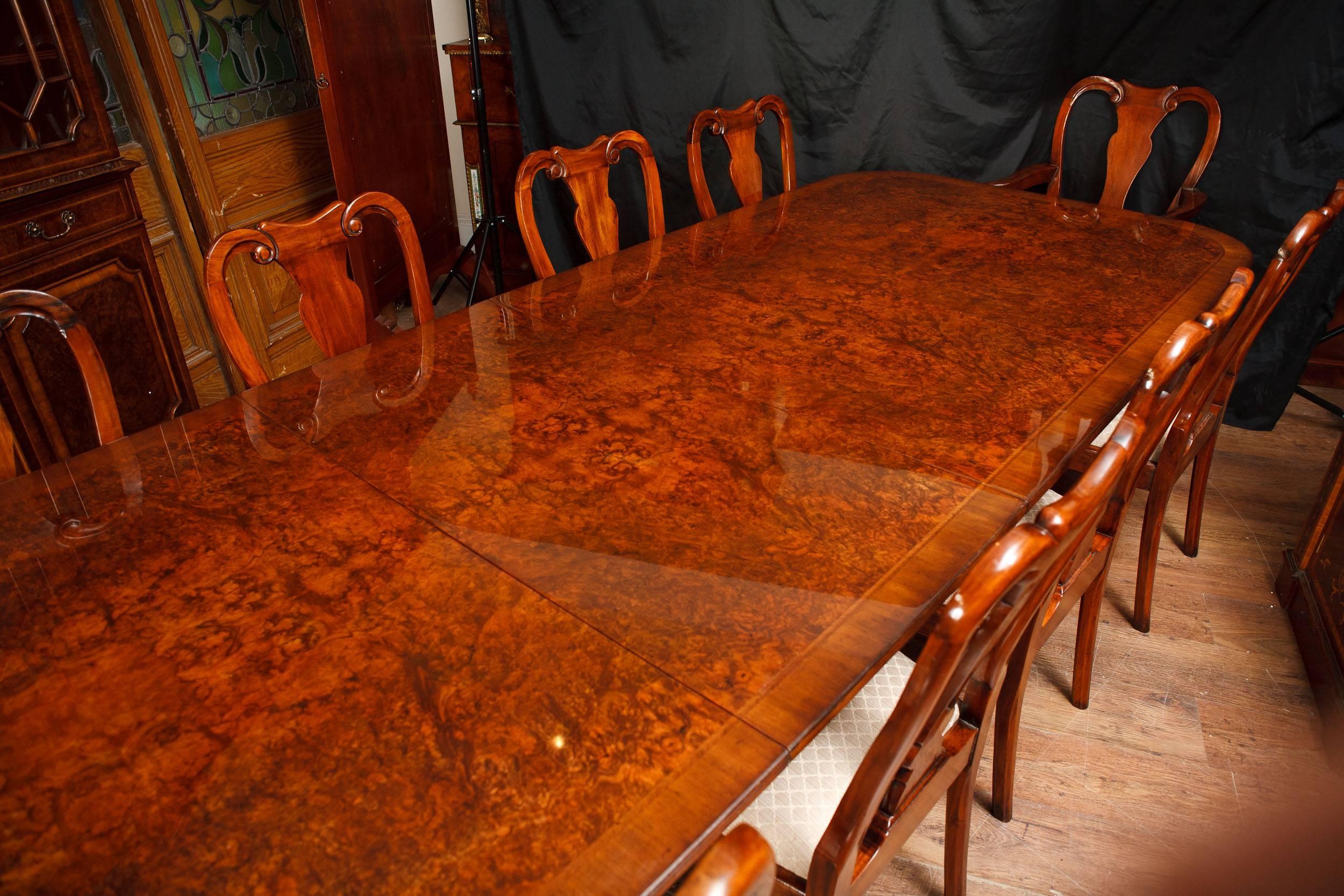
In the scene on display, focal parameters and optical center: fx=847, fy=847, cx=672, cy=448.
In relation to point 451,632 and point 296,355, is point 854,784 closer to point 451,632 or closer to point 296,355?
point 451,632

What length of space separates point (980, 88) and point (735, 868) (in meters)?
2.74

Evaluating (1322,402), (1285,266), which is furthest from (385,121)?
(1322,402)

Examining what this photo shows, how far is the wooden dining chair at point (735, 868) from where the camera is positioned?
45cm

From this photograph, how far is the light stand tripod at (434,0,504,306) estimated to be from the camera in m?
2.97

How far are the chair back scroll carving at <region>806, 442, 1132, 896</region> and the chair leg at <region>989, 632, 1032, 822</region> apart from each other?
0.21m

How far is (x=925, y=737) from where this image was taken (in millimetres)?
859

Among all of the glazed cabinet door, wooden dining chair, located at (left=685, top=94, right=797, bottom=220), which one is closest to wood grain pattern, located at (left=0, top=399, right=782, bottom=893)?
the glazed cabinet door

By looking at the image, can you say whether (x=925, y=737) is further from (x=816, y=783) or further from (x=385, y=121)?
(x=385, y=121)

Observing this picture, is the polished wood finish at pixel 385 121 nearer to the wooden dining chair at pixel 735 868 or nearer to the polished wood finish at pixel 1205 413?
the polished wood finish at pixel 1205 413

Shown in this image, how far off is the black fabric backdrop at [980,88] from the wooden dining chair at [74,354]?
2.26 m

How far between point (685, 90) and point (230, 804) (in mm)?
2847

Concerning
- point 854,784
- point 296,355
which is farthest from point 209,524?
point 296,355

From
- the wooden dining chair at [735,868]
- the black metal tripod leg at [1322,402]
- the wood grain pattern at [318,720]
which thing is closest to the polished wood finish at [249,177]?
the wood grain pattern at [318,720]

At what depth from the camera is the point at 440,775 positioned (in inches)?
27.4
